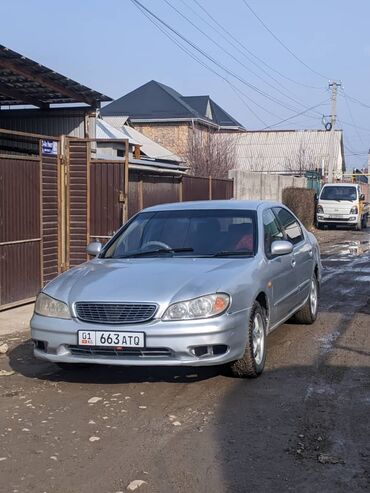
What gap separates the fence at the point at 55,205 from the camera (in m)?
9.39

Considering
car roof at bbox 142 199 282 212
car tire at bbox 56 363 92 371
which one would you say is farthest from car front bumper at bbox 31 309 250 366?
car roof at bbox 142 199 282 212

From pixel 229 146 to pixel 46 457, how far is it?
130 ft

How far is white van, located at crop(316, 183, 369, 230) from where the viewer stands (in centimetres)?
2867

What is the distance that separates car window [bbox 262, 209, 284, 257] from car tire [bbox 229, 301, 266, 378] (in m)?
0.81

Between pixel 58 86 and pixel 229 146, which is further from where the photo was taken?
pixel 229 146

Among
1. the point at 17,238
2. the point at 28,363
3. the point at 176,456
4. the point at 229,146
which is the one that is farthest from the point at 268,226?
the point at 229,146

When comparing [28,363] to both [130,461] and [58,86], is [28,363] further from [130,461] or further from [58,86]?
[58,86]

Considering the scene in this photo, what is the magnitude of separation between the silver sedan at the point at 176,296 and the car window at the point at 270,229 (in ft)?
0.07

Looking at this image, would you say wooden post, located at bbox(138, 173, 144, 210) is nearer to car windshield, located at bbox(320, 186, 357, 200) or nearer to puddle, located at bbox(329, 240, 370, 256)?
puddle, located at bbox(329, 240, 370, 256)

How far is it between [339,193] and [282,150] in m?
30.4

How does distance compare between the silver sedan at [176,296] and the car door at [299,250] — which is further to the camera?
the car door at [299,250]

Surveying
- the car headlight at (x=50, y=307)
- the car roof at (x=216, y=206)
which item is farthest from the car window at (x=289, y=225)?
the car headlight at (x=50, y=307)

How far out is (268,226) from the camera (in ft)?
23.3

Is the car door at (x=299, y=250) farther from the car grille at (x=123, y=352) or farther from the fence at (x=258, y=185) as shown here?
the fence at (x=258, y=185)
